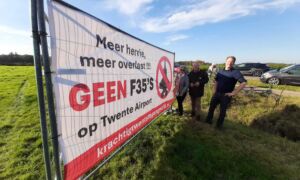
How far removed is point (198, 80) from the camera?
4996 millimetres

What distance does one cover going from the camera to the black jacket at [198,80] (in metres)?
4.96

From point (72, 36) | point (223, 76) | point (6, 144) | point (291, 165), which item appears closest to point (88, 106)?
point (72, 36)

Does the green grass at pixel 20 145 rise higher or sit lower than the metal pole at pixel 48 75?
lower

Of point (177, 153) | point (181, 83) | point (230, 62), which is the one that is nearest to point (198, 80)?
point (181, 83)

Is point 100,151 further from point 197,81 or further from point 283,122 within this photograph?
point 283,122

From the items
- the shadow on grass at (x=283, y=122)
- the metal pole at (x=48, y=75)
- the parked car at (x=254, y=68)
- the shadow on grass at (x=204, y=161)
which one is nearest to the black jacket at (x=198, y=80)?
the shadow on grass at (x=204, y=161)

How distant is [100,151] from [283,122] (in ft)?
21.8

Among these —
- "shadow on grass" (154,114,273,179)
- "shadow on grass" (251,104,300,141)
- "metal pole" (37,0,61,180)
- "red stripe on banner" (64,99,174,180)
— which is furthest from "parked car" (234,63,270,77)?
"metal pole" (37,0,61,180)

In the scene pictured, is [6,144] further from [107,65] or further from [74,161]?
[107,65]

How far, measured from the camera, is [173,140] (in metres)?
3.93

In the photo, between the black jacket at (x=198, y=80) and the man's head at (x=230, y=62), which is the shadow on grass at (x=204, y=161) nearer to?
the black jacket at (x=198, y=80)

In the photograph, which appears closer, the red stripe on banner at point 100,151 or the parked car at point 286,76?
the red stripe on banner at point 100,151

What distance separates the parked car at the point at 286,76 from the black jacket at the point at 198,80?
423 inches

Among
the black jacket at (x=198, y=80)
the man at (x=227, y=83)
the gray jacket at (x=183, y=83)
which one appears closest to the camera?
the man at (x=227, y=83)
